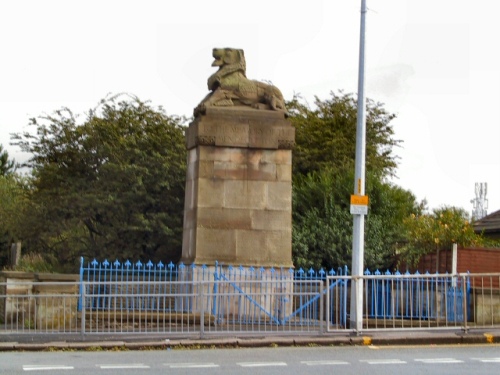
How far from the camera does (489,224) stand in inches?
1344

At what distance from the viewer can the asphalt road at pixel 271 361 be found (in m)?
12.7

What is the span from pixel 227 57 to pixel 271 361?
10.2 meters

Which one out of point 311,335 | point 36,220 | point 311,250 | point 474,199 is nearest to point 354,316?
point 311,335

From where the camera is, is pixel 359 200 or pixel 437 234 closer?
pixel 359 200

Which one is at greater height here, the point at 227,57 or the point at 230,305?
the point at 227,57

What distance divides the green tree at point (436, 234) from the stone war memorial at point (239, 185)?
4386 mm

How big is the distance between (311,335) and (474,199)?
241 ft

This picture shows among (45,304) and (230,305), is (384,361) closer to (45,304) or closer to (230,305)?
(230,305)

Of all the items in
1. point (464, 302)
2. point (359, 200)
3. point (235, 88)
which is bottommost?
point (464, 302)

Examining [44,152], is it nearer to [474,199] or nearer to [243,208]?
[243,208]

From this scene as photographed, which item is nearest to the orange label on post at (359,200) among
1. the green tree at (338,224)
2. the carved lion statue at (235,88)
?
the carved lion statue at (235,88)

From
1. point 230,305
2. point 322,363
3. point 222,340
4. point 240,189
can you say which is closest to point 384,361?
point 322,363

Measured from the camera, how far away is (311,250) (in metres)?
25.6

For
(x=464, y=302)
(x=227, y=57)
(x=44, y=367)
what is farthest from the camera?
(x=227, y=57)
